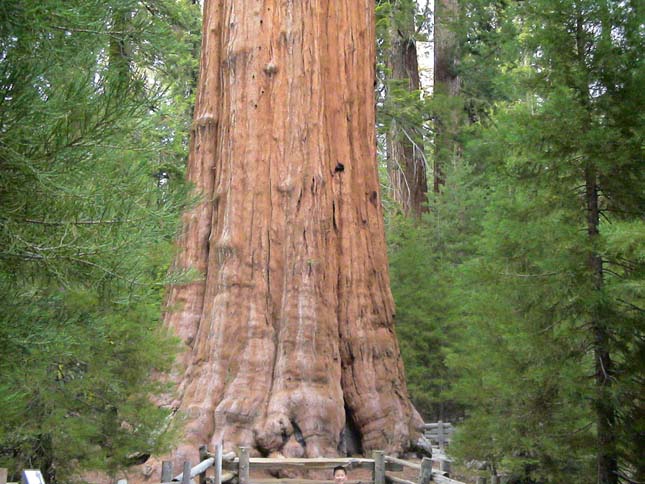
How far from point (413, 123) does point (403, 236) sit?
2.81m

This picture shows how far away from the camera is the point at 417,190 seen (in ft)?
80.3

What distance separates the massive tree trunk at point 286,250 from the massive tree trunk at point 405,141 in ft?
27.8

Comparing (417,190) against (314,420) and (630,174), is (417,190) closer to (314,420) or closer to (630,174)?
(314,420)

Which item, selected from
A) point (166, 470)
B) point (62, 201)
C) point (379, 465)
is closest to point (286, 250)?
point (379, 465)

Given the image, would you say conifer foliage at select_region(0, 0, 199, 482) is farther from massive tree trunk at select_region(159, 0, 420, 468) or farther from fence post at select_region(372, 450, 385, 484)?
fence post at select_region(372, 450, 385, 484)

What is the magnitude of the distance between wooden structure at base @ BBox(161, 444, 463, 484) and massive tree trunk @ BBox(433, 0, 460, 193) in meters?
13.1

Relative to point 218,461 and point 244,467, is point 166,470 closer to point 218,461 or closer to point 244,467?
point 218,461

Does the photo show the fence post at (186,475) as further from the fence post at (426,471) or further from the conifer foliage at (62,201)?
the fence post at (426,471)

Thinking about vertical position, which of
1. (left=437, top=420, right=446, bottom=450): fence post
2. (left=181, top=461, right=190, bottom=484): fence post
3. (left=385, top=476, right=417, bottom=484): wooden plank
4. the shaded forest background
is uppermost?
the shaded forest background

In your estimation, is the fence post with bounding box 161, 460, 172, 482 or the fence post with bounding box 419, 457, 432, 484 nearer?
the fence post with bounding box 161, 460, 172, 482

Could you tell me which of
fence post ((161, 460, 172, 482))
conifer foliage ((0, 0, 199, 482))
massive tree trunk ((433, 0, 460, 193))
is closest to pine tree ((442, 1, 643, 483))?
fence post ((161, 460, 172, 482))

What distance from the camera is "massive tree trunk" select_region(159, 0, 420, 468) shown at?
39.0 feet

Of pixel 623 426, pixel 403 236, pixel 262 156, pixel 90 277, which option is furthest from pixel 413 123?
pixel 90 277

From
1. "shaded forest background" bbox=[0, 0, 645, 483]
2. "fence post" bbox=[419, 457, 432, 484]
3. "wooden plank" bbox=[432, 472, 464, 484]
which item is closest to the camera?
"shaded forest background" bbox=[0, 0, 645, 483]
